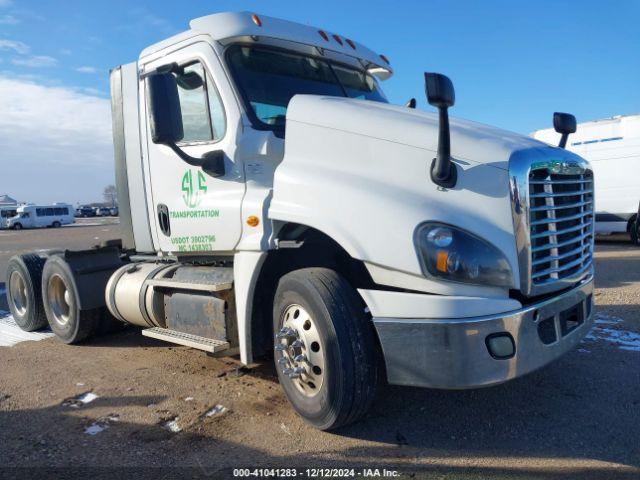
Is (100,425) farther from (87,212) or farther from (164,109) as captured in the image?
(87,212)

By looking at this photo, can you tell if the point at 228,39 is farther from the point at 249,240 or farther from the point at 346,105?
the point at 249,240

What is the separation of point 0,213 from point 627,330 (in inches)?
2160

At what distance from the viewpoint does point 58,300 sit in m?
6.28

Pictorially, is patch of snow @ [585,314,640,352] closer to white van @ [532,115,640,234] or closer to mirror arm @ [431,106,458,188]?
mirror arm @ [431,106,458,188]

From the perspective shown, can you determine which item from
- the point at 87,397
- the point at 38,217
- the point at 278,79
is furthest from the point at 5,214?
the point at 278,79

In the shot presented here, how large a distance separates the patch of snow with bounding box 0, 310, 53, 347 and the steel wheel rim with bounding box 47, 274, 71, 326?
0.45 m

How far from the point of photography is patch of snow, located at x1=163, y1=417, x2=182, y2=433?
364 cm

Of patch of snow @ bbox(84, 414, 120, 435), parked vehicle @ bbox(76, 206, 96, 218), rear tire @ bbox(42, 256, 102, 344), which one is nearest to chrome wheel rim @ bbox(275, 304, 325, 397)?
patch of snow @ bbox(84, 414, 120, 435)

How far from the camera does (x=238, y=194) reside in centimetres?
397

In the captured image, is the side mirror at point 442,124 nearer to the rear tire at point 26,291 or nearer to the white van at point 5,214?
the rear tire at point 26,291

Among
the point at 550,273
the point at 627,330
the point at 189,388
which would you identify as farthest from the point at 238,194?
the point at 627,330

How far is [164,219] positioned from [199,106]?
3.78ft

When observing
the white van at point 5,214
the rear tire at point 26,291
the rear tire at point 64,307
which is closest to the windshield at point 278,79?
the rear tire at point 64,307

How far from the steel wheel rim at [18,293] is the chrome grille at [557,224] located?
6.27m
